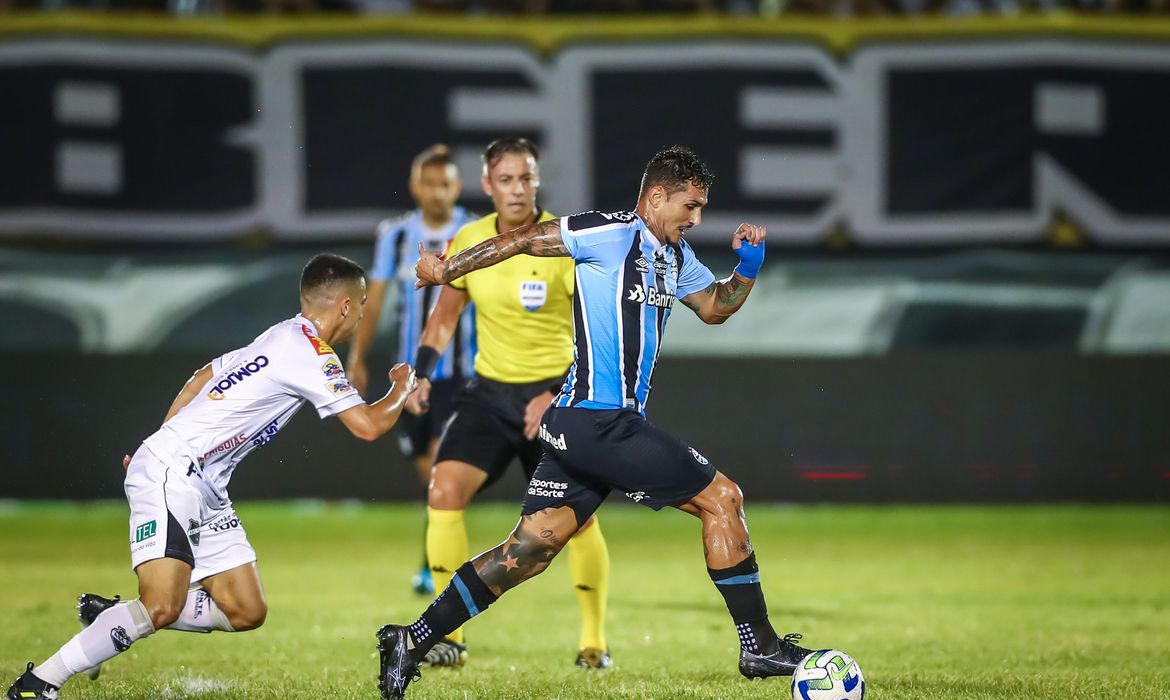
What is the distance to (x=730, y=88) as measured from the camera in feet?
42.0


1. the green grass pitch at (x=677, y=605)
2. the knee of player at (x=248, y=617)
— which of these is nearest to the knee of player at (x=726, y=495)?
the green grass pitch at (x=677, y=605)

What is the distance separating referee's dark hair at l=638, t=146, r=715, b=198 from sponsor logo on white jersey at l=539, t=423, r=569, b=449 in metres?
0.95

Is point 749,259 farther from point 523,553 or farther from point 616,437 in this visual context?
point 523,553

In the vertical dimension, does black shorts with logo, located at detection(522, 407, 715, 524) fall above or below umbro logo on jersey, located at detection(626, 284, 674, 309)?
below

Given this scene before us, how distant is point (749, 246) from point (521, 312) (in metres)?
1.51

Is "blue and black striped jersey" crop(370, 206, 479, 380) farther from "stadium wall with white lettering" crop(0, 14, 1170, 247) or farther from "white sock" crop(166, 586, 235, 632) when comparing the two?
"stadium wall with white lettering" crop(0, 14, 1170, 247)

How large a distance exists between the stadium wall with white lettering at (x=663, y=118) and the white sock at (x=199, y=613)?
7.43 m

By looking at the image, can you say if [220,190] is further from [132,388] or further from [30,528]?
[30,528]

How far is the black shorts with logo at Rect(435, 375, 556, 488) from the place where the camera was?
6.54 meters

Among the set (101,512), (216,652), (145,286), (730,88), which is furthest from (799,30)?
(216,652)

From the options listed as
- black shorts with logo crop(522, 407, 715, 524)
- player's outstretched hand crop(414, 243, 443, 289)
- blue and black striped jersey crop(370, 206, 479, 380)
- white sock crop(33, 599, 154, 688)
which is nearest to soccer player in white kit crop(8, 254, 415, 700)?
white sock crop(33, 599, 154, 688)

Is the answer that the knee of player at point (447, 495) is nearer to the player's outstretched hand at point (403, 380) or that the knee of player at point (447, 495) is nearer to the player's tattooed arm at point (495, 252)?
the player's outstretched hand at point (403, 380)

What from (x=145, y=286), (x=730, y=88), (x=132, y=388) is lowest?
(x=132, y=388)

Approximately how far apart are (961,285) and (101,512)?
7.77m
